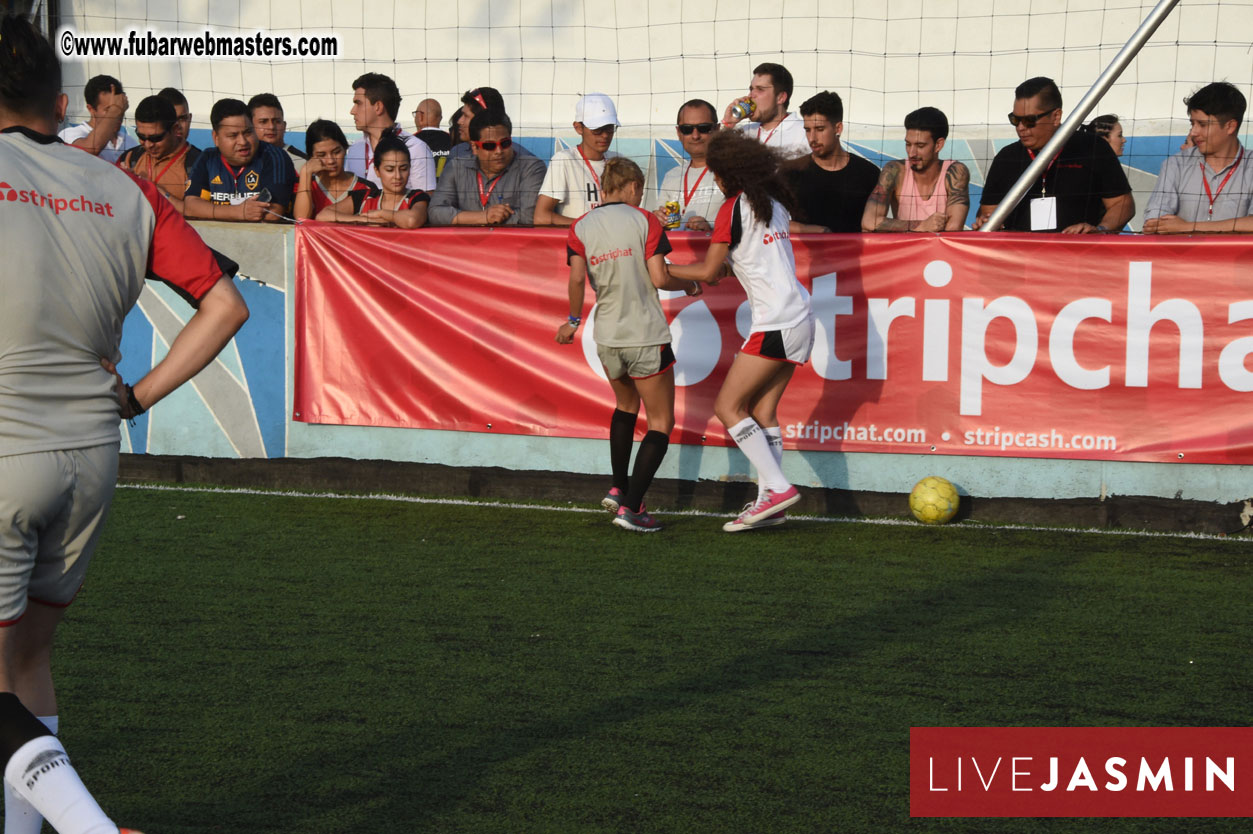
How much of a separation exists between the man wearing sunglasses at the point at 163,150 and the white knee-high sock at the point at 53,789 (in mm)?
7651

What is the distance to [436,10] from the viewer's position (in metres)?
19.7

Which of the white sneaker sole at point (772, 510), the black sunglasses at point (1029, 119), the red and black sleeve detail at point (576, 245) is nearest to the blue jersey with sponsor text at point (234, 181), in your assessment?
the red and black sleeve detail at point (576, 245)

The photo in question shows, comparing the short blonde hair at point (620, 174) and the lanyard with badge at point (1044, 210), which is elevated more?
the short blonde hair at point (620, 174)

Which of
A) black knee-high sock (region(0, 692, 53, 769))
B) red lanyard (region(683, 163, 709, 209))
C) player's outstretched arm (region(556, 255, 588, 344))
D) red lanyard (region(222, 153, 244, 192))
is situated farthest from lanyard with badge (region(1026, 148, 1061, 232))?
black knee-high sock (region(0, 692, 53, 769))

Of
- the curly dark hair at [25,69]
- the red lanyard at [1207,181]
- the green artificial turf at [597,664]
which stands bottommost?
the green artificial turf at [597,664]

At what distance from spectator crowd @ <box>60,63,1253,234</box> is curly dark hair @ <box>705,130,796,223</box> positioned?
0.10 meters

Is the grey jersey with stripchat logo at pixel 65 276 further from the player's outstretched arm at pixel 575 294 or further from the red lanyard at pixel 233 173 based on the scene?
the red lanyard at pixel 233 173

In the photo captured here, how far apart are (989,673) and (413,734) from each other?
2090mm

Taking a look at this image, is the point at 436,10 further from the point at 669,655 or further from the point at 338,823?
the point at 338,823

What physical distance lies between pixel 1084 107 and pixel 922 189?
3.60 feet

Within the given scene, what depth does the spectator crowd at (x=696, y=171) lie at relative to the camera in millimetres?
8156

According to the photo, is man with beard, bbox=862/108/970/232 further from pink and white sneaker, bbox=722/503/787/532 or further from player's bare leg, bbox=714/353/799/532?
pink and white sneaker, bbox=722/503/787/532

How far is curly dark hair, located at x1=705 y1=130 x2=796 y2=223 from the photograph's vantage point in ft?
24.4

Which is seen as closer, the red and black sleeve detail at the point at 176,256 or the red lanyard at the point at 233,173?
the red and black sleeve detail at the point at 176,256
